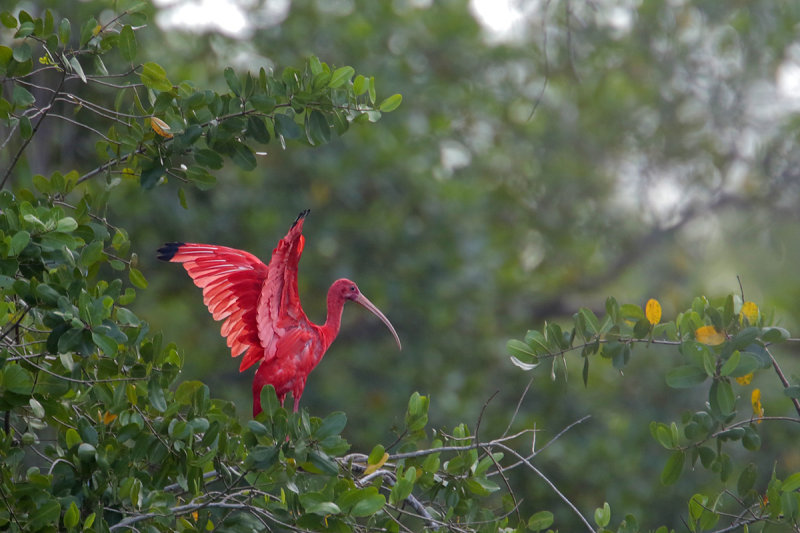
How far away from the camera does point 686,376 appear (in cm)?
287

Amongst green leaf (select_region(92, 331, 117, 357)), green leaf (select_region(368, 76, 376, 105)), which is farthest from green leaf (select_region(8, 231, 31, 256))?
green leaf (select_region(368, 76, 376, 105))

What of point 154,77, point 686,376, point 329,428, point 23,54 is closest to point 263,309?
point 329,428

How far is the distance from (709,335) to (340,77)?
4.79 ft

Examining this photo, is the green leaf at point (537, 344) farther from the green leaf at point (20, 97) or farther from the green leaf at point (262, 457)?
the green leaf at point (20, 97)

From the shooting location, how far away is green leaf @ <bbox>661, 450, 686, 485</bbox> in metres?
3.00

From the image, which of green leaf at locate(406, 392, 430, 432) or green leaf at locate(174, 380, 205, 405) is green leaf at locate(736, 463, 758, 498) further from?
green leaf at locate(174, 380, 205, 405)

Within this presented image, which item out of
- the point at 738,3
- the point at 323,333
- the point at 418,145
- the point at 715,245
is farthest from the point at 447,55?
the point at 323,333

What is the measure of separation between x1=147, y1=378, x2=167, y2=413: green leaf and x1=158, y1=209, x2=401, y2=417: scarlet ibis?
0.54 meters

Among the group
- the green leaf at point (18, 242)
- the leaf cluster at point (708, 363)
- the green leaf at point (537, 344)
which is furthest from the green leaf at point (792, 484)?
the green leaf at point (18, 242)

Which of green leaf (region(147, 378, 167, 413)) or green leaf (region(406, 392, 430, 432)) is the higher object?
green leaf (region(147, 378, 167, 413))

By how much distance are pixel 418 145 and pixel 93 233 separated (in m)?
5.86

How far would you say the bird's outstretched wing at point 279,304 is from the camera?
3.12 meters

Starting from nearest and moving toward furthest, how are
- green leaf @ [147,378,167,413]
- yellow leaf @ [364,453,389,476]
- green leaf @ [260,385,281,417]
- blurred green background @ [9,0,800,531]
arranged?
green leaf @ [260,385,281,417], green leaf @ [147,378,167,413], yellow leaf @ [364,453,389,476], blurred green background @ [9,0,800,531]

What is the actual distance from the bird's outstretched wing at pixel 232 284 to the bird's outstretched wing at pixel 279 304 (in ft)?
0.29
